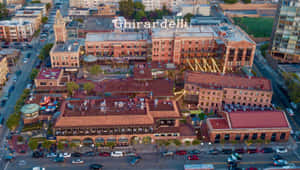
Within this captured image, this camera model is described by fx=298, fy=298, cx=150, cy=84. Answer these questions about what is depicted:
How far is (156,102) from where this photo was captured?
343 ft

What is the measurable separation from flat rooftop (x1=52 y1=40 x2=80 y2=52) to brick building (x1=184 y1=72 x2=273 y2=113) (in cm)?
5966

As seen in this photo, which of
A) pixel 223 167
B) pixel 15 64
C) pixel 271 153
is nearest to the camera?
pixel 223 167

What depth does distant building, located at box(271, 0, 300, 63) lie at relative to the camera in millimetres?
144000

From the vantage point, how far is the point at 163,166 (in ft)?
294

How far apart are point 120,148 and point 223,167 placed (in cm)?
3257

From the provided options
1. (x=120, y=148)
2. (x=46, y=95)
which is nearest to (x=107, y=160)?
(x=120, y=148)

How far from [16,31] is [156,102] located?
118133mm

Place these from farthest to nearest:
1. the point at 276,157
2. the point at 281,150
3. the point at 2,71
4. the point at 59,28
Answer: the point at 59,28 < the point at 2,71 < the point at 281,150 < the point at 276,157

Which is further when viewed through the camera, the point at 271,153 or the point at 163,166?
the point at 271,153

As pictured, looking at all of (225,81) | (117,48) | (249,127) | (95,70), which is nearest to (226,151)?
(249,127)

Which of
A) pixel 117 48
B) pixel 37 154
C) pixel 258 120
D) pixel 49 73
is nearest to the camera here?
pixel 37 154

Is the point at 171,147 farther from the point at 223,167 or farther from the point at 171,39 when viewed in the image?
the point at 171,39

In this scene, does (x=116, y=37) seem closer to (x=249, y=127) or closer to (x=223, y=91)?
(x=223, y=91)

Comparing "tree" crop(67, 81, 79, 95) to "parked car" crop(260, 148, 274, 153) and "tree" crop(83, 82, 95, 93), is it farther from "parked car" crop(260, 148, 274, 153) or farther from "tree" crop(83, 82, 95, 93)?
"parked car" crop(260, 148, 274, 153)
